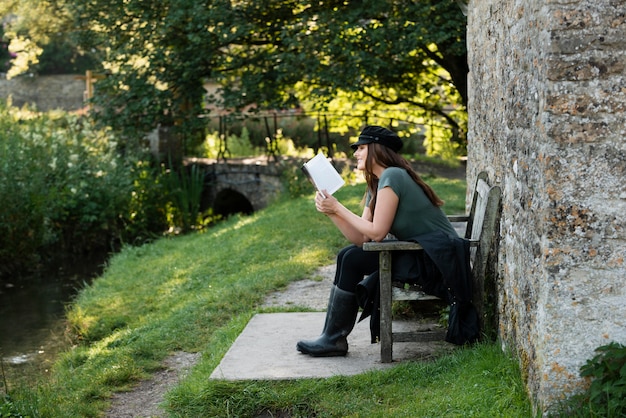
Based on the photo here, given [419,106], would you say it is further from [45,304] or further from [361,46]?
[45,304]

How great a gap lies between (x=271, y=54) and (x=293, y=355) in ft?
34.9

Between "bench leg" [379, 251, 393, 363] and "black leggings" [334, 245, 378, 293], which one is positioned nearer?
"bench leg" [379, 251, 393, 363]

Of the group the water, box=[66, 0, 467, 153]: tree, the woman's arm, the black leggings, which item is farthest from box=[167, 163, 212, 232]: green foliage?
the woman's arm

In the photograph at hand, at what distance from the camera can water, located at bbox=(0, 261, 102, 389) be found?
26.6ft

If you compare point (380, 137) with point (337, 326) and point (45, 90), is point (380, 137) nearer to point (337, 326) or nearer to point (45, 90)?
point (337, 326)

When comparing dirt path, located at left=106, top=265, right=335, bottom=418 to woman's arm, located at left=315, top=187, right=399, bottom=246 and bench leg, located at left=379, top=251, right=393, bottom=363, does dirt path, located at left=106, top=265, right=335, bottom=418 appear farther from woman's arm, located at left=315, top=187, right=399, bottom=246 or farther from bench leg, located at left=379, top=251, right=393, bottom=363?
woman's arm, located at left=315, top=187, right=399, bottom=246

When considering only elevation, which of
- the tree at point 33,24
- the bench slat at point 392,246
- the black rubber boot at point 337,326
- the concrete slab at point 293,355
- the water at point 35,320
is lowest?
the water at point 35,320

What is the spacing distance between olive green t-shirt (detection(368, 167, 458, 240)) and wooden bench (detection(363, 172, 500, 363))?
6.6 inches

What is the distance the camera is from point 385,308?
528cm

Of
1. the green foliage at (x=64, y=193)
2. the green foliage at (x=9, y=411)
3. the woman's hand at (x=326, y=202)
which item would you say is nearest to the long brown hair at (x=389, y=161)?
the woman's hand at (x=326, y=202)

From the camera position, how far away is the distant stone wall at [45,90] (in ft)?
123

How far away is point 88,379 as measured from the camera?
6.28 metres

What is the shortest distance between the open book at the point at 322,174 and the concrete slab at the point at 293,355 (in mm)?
1085

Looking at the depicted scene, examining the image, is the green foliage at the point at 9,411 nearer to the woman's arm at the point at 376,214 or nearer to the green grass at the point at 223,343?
the green grass at the point at 223,343
